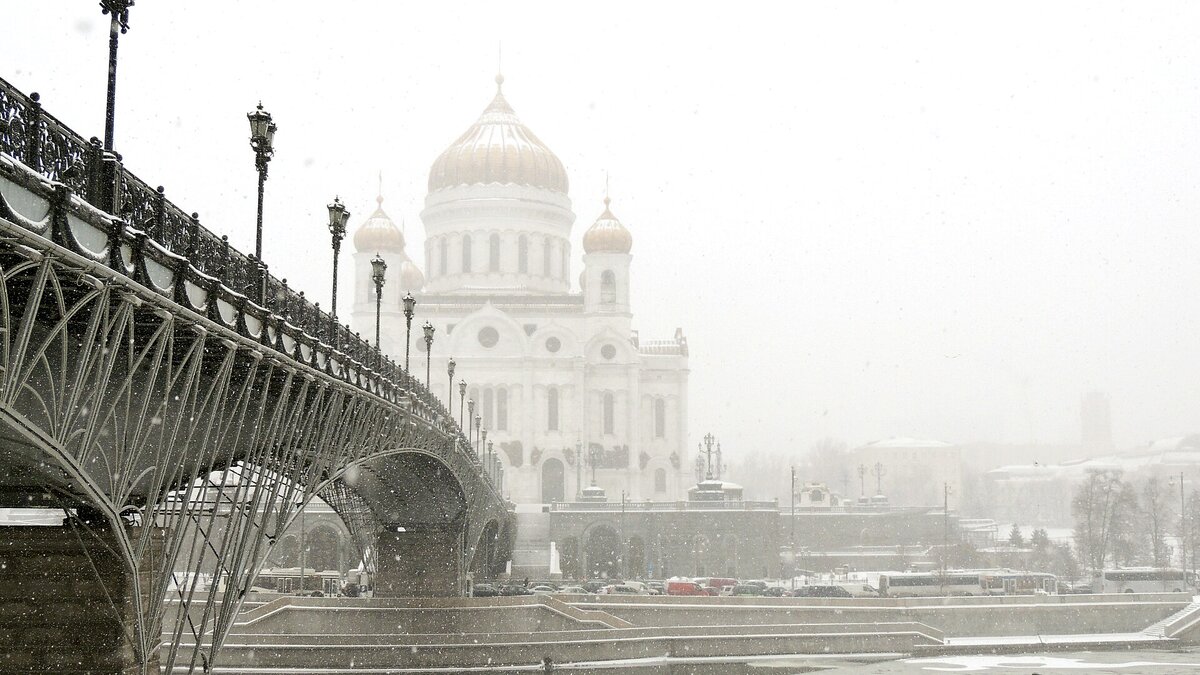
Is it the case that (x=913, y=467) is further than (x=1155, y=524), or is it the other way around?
(x=913, y=467)

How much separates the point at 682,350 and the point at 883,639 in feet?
133

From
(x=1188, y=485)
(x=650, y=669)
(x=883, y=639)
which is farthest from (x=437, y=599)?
(x=1188, y=485)

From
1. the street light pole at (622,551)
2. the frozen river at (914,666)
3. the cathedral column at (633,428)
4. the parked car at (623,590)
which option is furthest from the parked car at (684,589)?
the cathedral column at (633,428)

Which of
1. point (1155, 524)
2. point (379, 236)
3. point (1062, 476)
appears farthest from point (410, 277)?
point (1062, 476)

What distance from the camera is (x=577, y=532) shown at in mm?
61156

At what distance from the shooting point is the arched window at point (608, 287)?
76.6m

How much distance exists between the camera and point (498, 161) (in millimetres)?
79188

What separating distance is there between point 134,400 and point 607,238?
213ft

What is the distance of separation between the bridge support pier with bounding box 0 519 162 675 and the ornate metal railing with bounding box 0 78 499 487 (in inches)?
137

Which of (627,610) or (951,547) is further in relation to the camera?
(951,547)

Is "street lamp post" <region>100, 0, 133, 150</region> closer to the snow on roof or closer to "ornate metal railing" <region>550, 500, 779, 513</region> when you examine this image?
"ornate metal railing" <region>550, 500, 779, 513</region>

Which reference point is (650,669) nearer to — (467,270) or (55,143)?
→ (55,143)

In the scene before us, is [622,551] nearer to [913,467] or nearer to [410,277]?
[410,277]

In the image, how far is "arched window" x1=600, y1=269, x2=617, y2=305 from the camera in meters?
76.6
